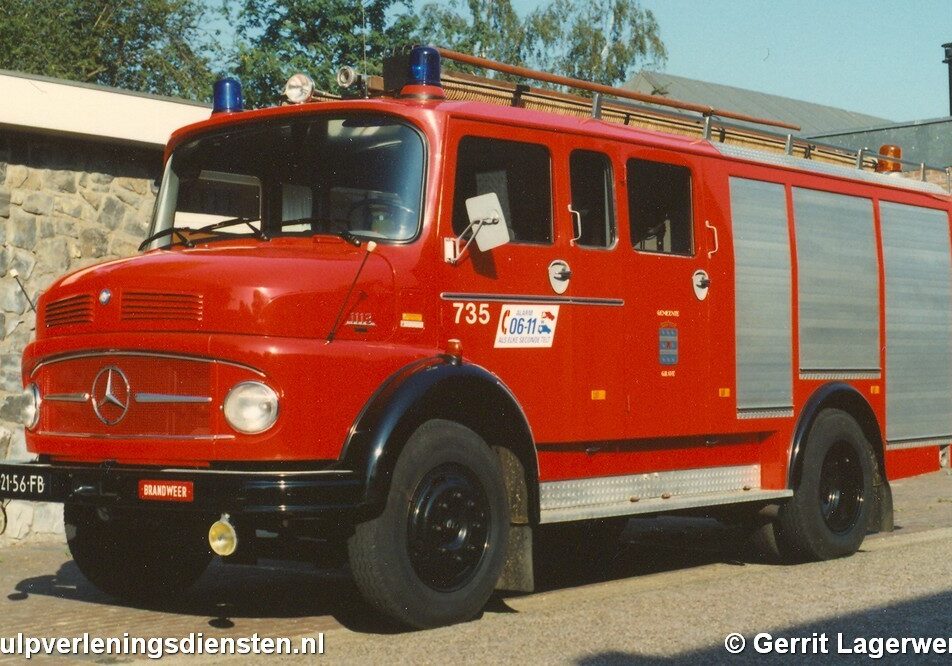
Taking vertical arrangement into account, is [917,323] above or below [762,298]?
below

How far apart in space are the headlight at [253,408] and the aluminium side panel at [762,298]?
156 inches

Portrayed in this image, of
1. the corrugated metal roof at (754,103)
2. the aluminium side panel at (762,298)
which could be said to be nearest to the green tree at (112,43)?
the corrugated metal roof at (754,103)

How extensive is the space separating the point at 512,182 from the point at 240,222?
1.49 meters

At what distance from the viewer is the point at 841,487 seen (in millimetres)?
10586

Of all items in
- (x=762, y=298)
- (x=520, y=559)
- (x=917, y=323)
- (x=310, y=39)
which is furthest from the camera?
(x=310, y=39)

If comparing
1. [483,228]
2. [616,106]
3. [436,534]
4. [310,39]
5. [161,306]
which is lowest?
[436,534]

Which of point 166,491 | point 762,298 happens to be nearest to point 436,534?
point 166,491

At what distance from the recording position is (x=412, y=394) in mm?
6988

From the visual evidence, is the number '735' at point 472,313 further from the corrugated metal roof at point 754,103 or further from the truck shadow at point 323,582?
the corrugated metal roof at point 754,103

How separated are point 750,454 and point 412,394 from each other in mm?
3664

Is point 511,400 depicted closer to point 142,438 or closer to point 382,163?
point 382,163

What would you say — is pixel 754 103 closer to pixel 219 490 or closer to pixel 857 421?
pixel 857 421

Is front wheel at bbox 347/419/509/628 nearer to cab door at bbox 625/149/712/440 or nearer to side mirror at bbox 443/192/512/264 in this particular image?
side mirror at bbox 443/192/512/264

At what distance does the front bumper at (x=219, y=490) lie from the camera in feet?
21.4
